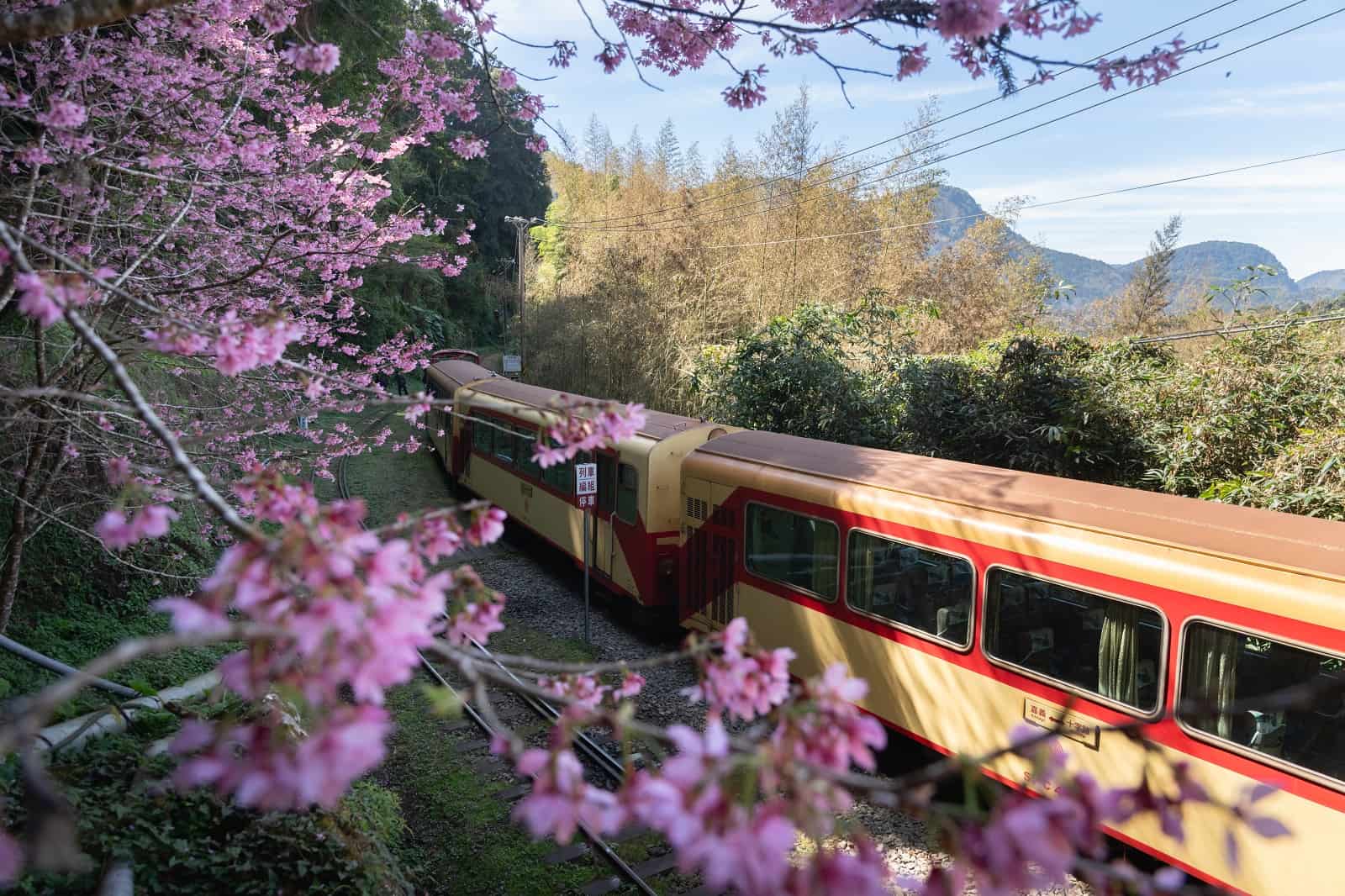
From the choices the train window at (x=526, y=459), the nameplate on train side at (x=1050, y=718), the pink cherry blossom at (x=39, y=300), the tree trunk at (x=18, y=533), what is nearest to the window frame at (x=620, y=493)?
the train window at (x=526, y=459)

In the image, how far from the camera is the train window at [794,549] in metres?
6.34

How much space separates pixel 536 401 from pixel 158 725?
7553mm

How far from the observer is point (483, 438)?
13.9 metres

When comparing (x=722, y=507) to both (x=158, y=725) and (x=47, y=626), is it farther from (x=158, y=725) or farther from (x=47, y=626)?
(x=47, y=626)

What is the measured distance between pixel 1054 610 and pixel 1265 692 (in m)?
1.11

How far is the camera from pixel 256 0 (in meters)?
5.52

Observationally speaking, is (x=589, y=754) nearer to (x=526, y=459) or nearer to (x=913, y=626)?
(x=913, y=626)

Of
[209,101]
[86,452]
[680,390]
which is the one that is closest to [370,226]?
[209,101]

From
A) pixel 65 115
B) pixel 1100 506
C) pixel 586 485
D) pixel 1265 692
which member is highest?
pixel 65 115

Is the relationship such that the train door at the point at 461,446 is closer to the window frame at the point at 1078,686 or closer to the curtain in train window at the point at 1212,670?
the window frame at the point at 1078,686

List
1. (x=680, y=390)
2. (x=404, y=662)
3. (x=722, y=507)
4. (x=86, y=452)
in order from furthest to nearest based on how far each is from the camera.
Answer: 1. (x=680, y=390)
2. (x=722, y=507)
3. (x=86, y=452)
4. (x=404, y=662)

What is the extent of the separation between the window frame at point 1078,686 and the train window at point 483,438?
373 inches

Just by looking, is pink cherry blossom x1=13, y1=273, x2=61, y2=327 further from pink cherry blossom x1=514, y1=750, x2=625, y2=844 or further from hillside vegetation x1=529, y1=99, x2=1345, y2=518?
hillside vegetation x1=529, y1=99, x2=1345, y2=518

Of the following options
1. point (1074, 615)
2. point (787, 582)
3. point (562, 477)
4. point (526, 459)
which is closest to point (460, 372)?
point (526, 459)
